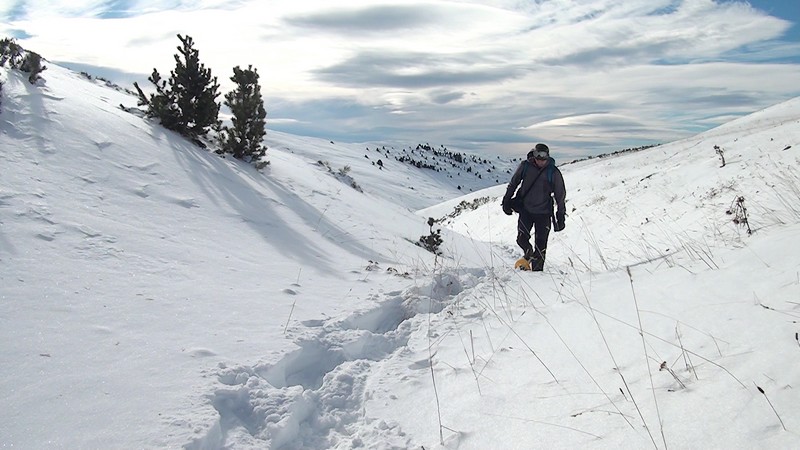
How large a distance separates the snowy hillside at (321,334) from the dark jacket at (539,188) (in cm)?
102

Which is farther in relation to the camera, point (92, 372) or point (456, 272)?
point (456, 272)

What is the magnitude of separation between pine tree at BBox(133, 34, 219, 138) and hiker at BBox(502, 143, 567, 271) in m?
6.96

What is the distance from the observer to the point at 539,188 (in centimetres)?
685

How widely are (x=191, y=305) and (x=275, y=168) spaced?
25.6 ft

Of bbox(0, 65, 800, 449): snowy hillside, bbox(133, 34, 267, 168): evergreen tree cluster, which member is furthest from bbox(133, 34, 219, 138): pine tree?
bbox(0, 65, 800, 449): snowy hillside

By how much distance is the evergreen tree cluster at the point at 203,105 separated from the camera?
9.72m

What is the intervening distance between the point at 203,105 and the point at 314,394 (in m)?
8.90

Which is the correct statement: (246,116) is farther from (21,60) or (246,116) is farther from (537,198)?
(537,198)

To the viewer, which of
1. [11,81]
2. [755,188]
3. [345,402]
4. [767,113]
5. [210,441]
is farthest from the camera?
[767,113]

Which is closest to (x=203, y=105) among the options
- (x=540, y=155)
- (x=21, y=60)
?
(x=21, y=60)

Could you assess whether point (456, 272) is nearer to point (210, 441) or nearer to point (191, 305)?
point (191, 305)

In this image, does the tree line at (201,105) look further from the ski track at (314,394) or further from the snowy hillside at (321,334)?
the ski track at (314,394)

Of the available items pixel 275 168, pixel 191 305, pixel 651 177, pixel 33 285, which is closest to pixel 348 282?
pixel 191 305

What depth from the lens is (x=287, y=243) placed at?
246 inches
